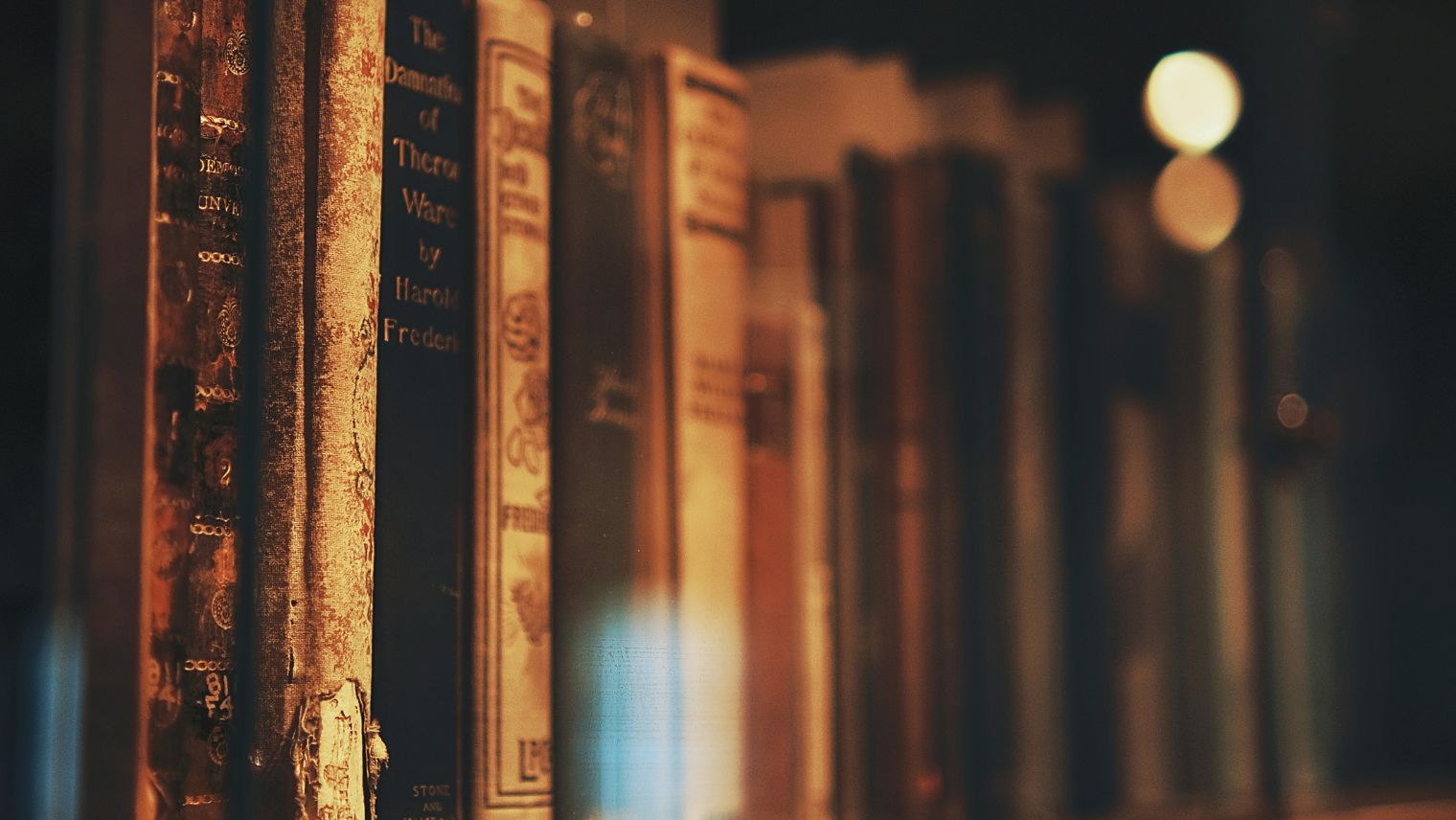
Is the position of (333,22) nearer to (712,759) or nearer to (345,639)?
(345,639)

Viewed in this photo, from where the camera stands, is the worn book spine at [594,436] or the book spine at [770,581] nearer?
the worn book spine at [594,436]

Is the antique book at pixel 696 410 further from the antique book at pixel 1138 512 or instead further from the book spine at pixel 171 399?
the antique book at pixel 1138 512

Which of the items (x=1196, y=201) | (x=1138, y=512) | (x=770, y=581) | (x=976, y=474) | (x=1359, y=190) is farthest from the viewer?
(x=1359, y=190)

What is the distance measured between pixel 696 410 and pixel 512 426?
12 centimetres

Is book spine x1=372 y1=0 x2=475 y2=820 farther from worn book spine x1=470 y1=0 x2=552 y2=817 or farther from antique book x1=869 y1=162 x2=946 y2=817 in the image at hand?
antique book x1=869 y1=162 x2=946 y2=817

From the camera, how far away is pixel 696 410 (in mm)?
627

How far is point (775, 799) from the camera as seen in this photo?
676 mm

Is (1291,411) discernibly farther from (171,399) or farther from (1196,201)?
(171,399)

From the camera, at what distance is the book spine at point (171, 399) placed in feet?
1.41

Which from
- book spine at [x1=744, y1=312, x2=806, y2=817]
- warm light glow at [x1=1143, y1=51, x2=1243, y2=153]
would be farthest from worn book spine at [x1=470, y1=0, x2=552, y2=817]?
warm light glow at [x1=1143, y1=51, x2=1243, y2=153]

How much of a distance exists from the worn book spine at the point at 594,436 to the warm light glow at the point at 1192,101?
0.54m

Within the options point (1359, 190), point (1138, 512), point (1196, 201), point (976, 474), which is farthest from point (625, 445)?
point (1359, 190)

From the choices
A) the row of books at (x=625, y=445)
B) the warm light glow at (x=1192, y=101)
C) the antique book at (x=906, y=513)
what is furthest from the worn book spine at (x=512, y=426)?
the warm light glow at (x=1192, y=101)

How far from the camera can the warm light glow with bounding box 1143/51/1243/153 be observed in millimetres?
1033
